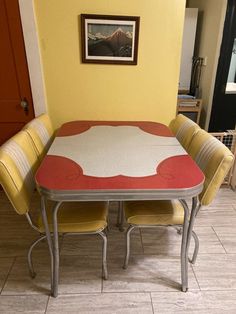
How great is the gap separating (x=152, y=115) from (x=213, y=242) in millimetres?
1208

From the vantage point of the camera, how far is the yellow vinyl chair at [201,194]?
131cm

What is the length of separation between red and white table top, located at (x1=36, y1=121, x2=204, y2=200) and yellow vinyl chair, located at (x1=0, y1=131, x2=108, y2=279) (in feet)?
0.39

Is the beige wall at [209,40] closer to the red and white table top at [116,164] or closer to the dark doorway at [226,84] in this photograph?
the dark doorway at [226,84]

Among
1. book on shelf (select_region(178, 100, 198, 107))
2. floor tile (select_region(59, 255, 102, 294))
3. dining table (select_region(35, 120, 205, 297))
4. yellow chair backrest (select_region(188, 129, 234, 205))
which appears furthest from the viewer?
book on shelf (select_region(178, 100, 198, 107))

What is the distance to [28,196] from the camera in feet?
4.44

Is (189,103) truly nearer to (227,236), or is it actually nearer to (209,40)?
(209,40)

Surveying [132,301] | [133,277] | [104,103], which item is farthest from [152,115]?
[132,301]

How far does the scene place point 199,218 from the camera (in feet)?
7.08

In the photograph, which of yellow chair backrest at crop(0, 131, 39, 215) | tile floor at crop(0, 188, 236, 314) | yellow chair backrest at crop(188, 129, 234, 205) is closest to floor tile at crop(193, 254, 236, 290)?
tile floor at crop(0, 188, 236, 314)

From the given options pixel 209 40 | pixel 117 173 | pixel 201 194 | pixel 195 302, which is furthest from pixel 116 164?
pixel 209 40

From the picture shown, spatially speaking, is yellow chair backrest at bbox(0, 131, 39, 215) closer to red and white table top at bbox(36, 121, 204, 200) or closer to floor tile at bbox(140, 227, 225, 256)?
red and white table top at bbox(36, 121, 204, 200)

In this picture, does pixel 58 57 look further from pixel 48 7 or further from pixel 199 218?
pixel 199 218

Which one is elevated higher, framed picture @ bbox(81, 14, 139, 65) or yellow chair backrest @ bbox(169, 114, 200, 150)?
framed picture @ bbox(81, 14, 139, 65)

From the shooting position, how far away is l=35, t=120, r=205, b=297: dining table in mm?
1165
